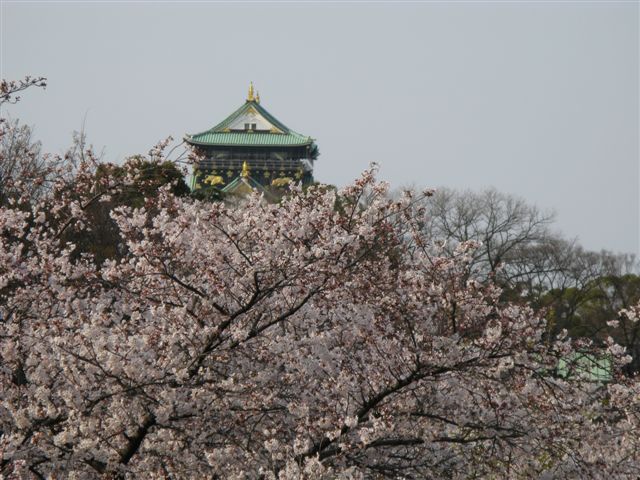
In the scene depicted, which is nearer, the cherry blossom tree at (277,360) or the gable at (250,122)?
the cherry blossom tree at (277,360)

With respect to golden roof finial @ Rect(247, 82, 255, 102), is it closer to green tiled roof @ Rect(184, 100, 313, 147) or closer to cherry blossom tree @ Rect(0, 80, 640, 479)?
green tiled roof @ Rect(184, 100, 313, 147)

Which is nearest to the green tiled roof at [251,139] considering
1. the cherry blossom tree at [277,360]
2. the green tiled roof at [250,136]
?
the green tiled roof at [250,136]

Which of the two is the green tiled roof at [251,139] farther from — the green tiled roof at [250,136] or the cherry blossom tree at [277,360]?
the cherry blossom tree at [277,360]

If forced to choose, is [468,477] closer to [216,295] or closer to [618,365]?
[618,365]

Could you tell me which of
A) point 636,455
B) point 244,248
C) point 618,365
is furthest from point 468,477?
point 244,248

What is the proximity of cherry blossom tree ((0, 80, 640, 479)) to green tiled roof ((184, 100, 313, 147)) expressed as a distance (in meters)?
61.3

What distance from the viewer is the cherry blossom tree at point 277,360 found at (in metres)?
7.88

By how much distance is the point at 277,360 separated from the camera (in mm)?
8734

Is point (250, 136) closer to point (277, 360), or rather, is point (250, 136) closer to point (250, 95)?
point (250, 95)

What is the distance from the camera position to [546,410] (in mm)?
8711

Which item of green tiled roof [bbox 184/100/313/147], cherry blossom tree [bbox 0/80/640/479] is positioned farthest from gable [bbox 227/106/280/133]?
cherry blossom tree [bbox 0/80/640/479]

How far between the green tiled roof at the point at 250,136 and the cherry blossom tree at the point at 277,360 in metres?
61.3

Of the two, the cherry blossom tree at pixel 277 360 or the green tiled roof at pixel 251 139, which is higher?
the green tiled roof at pixel 251 139

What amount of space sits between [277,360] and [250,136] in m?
64.3
